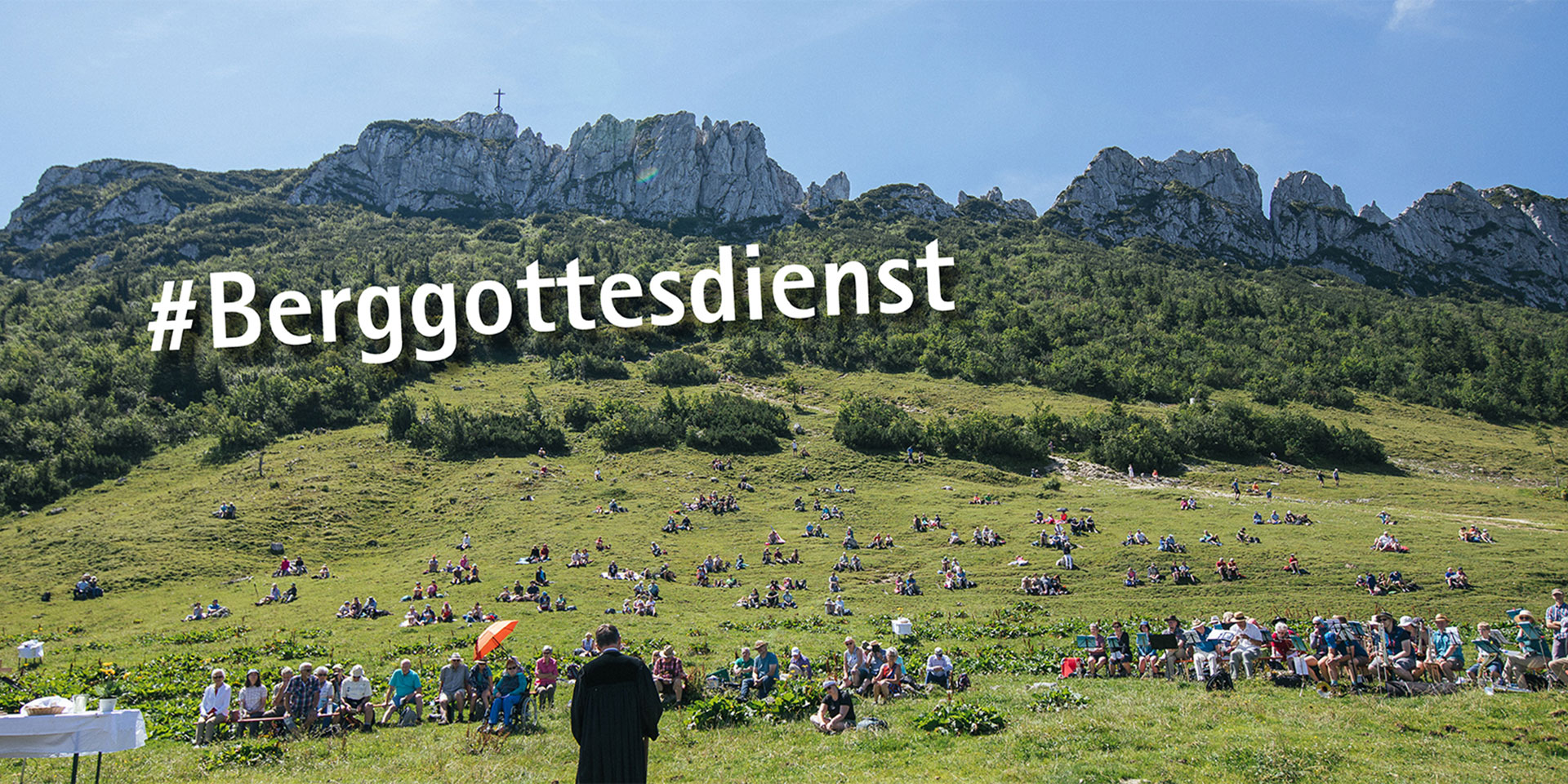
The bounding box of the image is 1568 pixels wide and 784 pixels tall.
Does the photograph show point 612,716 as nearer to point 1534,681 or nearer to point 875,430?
point 1534,681

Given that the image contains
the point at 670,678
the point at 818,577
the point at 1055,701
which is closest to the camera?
the point at 1055,701

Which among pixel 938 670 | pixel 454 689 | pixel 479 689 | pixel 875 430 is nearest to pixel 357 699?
pixel 454 689

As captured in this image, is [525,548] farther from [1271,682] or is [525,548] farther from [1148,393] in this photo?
[1148,393]

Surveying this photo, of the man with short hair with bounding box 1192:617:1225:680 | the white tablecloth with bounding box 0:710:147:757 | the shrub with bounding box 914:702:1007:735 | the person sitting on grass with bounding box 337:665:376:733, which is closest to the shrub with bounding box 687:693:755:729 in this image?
the shrub with bounding box 914:702:1007:735

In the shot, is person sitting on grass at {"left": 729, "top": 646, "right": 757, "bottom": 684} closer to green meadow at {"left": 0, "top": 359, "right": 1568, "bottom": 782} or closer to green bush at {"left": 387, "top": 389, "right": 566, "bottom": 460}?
green meadow at {"left": 0, "top": 359, "right": 1568, "bottom": 782}

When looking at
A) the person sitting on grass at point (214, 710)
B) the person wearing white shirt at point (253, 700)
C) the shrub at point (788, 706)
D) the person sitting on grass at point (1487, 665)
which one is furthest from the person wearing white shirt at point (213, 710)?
the person sitting on grass at point (1487, 665)

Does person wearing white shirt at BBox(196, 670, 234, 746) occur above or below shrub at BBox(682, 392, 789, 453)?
below
